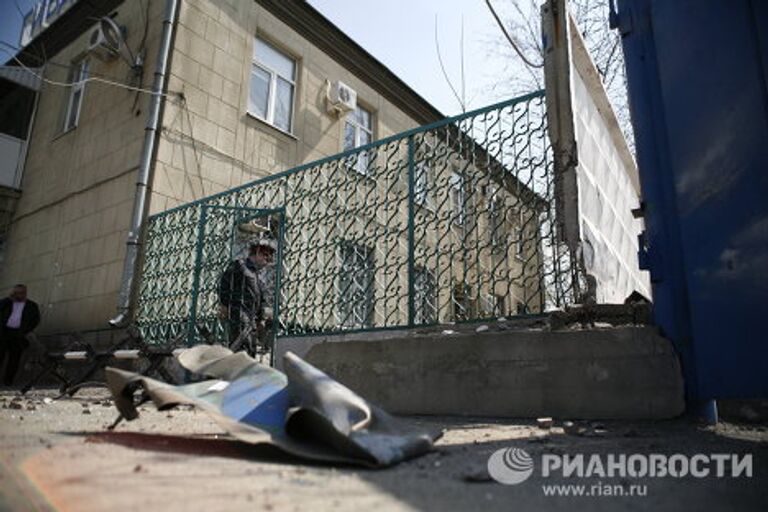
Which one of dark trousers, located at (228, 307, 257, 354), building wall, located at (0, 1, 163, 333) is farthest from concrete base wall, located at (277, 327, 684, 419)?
building wall, located at (0, 1, 163, 333)

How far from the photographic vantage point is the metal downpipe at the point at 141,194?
738 cm

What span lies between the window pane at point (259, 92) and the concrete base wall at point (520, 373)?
6651 mm

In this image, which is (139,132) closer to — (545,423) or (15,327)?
(15,327)

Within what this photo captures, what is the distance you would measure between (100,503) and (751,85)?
318 centimetres

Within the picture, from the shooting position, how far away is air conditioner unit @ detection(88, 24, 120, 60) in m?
8.77

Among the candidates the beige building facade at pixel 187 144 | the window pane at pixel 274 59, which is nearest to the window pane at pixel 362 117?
the beige building facade at pixel 187 144

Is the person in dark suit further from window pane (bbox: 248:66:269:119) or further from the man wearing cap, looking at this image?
window pane (bbox: 248:66:269:119)

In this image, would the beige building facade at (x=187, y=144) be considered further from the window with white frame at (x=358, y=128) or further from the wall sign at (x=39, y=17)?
the wall sign at (x=39, y=17)

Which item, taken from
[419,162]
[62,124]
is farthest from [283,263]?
[62,124]

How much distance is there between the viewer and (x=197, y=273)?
6.73 meters

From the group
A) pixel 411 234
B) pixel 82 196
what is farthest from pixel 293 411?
pixel 82 196

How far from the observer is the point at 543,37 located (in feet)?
11.9

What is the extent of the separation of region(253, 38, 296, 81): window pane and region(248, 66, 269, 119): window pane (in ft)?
0.79

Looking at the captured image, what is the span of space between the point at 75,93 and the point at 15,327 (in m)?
4.99
